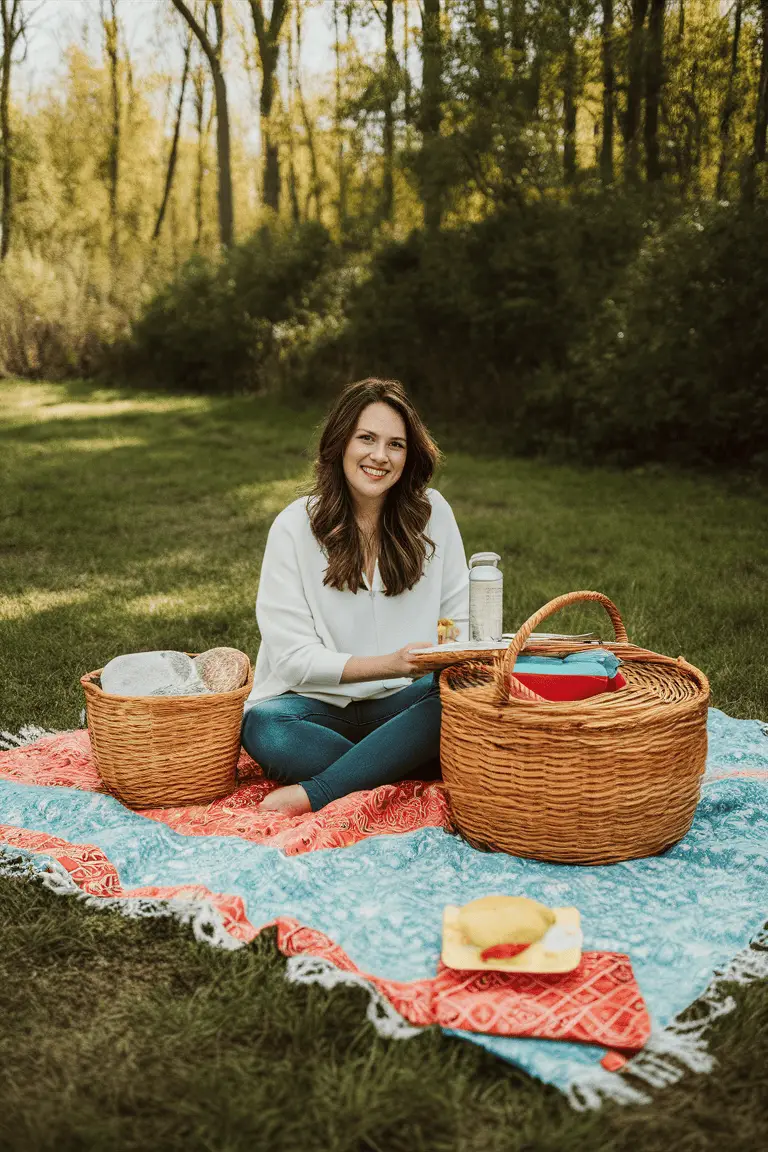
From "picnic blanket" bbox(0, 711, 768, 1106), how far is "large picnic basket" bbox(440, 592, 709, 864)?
0.07 meters

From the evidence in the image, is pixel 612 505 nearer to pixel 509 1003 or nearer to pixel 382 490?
pixel 382 490

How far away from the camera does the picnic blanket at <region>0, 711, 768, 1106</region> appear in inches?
75.0

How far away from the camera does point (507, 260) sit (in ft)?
35.7

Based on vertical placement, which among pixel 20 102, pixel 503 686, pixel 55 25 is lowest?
pixel 503 686

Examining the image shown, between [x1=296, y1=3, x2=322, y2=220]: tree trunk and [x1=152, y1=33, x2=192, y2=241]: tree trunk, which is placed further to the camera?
[x1=152, y1=33, x2=192, y2=241]: tree trunk

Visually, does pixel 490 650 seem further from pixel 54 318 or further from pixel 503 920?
pixel 54 318

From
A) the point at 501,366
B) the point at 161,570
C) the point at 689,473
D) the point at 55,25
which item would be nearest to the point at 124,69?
the point at 55,25

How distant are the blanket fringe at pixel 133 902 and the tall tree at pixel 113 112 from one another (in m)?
22.7

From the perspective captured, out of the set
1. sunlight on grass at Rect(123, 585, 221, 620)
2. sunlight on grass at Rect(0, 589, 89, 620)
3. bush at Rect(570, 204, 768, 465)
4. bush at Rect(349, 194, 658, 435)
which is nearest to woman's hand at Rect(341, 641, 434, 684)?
sunlight on grass at Rect(123, 585, 221, 620)

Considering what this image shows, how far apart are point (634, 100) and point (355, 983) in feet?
36.5

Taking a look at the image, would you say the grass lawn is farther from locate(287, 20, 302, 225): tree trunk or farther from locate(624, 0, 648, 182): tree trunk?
locate(287, 20, 302, 225): tree trunk

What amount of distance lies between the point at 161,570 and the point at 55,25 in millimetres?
22185

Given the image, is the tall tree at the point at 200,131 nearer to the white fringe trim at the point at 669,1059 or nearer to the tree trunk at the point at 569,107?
the tree trunk at the point at 569,107

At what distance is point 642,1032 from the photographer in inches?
73.7
